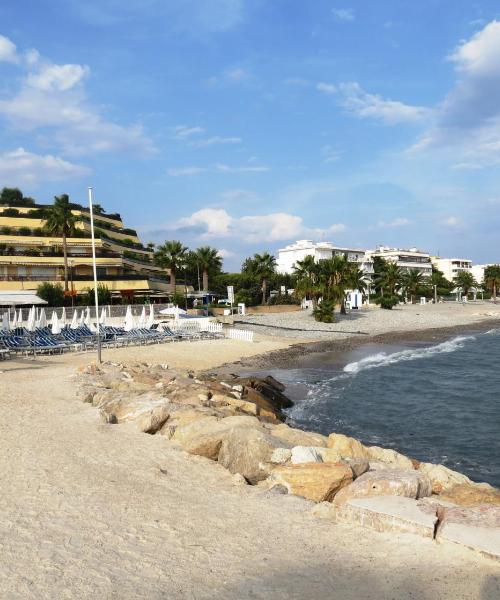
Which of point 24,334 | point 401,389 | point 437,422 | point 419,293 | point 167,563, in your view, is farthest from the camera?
point 419,293

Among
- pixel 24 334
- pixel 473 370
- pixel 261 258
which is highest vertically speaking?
pixel 261 258

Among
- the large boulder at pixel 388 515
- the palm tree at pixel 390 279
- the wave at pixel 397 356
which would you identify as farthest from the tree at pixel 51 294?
the large boulder at pixel 388 515

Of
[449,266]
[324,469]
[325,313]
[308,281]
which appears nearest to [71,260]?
[308,281]

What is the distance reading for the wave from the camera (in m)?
27.0

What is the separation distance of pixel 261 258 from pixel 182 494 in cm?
6189

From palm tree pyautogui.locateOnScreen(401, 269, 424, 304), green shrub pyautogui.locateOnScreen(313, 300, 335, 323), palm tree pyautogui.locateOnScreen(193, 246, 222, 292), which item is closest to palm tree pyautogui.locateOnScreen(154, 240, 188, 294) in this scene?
palm tree pyautogui.locateOnScreen(193, 246, 222, 292)

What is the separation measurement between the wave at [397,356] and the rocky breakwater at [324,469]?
13.5 metres

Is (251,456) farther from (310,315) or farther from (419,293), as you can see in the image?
(419,293)

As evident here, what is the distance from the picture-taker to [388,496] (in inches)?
261

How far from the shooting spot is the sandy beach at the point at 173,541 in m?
4.73

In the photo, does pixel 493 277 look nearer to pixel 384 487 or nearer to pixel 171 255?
pixel 171 255

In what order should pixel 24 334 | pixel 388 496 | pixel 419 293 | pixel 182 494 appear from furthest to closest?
1. pixel 419 293
2. pixel 24 334
3. pixel 182 494
4. pixel 388 496

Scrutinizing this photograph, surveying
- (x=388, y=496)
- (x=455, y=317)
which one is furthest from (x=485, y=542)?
(x=455, y=317)

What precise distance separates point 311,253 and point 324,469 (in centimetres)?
10542
